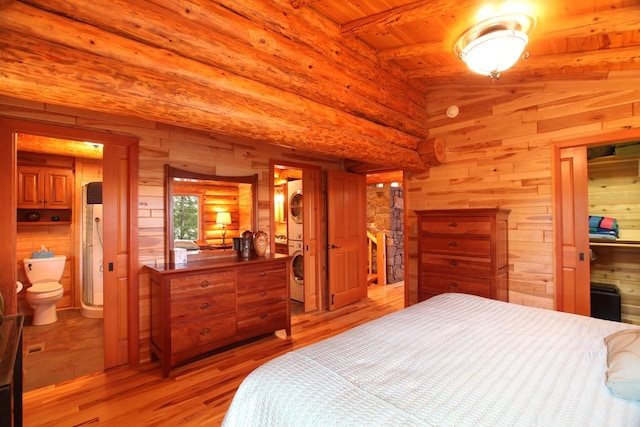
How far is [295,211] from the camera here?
4.64 meters

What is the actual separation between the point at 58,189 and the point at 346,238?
401 cm

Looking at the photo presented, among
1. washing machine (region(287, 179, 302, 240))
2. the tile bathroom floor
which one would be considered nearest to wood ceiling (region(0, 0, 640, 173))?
washing machine (region(287, 179, 302, 240))

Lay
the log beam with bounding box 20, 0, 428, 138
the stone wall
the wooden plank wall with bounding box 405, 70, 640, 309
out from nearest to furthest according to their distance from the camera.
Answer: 1. the log beam with bounding box 20, 0, 428, 138
2. the wooden plank wall with bounding box 405, 70, 640, 309
3. the stone wall

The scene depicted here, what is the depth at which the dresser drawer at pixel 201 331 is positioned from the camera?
2564mm

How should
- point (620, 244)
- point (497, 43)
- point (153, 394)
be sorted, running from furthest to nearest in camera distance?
point (620, 244), point (153, 394), point (497, 43)

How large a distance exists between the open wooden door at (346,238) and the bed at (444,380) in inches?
105

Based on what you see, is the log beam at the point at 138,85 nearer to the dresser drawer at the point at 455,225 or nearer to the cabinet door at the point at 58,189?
the dresser drawer at the point at 455,225

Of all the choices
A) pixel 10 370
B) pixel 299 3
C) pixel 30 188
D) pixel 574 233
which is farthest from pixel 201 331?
pixel 574 233

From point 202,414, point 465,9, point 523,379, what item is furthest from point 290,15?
point 202,414

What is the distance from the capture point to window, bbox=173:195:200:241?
3.01m

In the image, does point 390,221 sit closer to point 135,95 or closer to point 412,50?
point 412,50

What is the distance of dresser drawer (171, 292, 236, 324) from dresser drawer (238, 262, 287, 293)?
154 millimetres

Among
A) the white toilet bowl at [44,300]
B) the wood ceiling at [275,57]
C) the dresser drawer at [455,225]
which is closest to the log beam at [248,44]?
the wood ceiling at [275,57]

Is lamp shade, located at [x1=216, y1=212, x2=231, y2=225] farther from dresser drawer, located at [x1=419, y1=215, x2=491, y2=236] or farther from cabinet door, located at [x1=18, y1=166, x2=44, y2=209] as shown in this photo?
cabinet door, located at [x1=18, y1=166, x2=44, y2=209]
